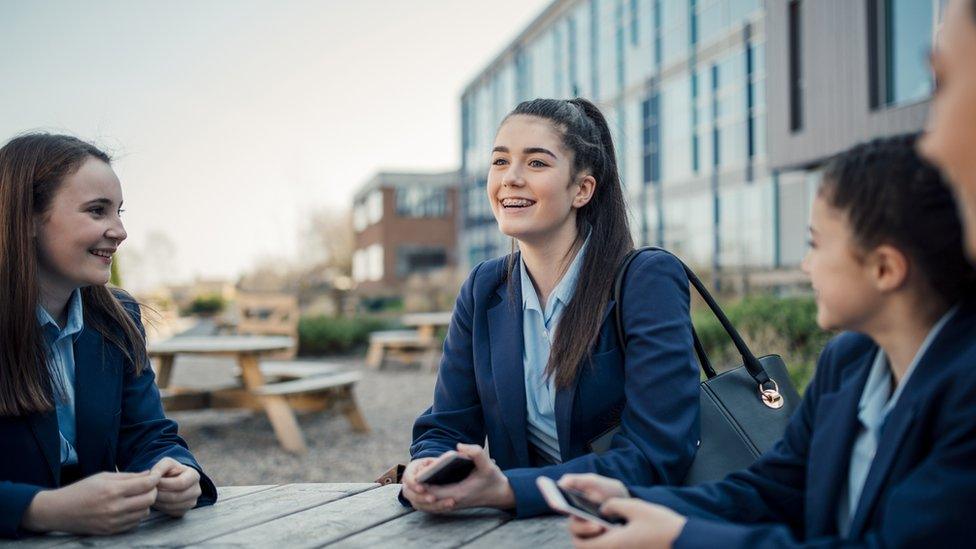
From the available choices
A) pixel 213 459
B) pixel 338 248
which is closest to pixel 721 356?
pixel 213 459

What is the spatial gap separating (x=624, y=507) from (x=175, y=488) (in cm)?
111

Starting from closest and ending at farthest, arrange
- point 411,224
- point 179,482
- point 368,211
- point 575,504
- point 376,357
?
point 575,504, point 179,482, point 376,357, point 411,224, point 368,211

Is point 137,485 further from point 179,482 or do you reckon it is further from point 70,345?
point 70,345

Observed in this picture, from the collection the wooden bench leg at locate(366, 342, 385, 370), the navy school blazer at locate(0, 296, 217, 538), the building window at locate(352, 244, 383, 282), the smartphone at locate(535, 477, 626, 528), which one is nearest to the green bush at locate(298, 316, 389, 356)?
the wooden bench leg at locate(366, 342, 385, 370)

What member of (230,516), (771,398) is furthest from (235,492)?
(771,398)

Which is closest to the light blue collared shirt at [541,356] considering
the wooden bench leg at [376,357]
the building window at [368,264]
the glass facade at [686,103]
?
the wooden bench leg at [376,357]

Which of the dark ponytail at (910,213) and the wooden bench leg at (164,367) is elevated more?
the dark ponytail at (910,213)

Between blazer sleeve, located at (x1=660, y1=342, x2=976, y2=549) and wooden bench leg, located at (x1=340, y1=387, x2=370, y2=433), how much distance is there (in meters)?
6.67

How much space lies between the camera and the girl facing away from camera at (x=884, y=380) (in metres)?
1.05

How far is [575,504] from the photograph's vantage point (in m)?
1.43

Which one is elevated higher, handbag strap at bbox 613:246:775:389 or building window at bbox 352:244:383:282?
building window at bbox 352:244:383:282

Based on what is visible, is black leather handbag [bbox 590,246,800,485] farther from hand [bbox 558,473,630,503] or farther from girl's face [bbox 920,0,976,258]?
girl's face [bbox 920,0,976,258]

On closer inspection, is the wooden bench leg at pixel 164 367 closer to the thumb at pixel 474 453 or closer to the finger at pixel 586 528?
the thumb at pixel 474 453

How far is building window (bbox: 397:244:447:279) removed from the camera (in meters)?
39.1
